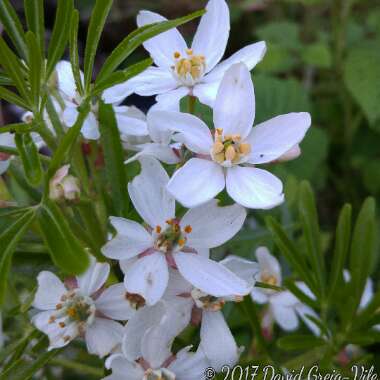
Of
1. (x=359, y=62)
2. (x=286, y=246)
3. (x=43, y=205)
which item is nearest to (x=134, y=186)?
(x=43, y=205)

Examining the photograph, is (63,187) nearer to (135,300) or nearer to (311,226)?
(135,300)

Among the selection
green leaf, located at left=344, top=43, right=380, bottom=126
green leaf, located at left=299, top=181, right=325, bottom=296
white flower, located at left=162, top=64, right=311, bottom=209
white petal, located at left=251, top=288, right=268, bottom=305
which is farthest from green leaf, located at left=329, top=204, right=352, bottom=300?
green leaf, located at left=344, top=43, right=380, bottom=126

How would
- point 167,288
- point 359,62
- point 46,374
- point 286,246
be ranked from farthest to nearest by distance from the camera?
1. point 359,62
2. point 46,374
3. point 286,246
4. point 167,288

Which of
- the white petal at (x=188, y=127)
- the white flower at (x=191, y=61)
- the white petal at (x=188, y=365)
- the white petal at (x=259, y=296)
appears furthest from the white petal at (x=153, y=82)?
the white petal at (x=259, y=296)

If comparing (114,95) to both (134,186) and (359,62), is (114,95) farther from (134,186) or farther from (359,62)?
(359,62)

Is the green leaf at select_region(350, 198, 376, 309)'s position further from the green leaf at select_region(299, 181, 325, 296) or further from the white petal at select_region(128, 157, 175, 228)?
the white petal at select_region(128, 157, 175, 228)

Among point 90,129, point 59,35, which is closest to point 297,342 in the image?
point 90,129
